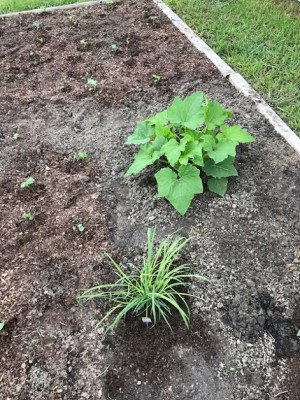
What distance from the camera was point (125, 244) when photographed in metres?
2.74

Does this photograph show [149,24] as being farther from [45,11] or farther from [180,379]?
[180,379]

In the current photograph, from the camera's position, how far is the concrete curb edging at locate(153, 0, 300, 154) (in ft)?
11.3

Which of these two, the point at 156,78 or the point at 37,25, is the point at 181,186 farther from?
the point at 37,25

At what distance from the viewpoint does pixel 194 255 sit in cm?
262

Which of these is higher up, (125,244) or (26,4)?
(26,4)

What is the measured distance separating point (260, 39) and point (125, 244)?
3.10m

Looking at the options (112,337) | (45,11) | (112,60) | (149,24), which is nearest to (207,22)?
(149,24)

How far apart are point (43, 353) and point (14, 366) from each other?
0.51 feet

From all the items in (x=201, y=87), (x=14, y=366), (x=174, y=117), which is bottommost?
(x=14, y=366)

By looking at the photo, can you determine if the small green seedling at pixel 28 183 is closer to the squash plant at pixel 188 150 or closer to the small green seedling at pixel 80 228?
the small green seedling at pixel 80 228

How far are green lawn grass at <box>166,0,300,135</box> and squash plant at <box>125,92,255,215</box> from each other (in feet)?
2.99

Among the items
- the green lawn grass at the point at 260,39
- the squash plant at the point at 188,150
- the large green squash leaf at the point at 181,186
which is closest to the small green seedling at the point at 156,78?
the green lawn grass at the point at 260,39

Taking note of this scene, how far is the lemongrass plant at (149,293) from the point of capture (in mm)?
2287

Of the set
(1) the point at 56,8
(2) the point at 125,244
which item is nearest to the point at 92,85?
(2) the point at 125,244
